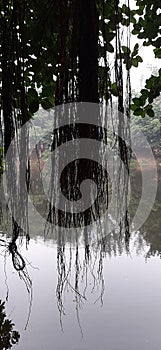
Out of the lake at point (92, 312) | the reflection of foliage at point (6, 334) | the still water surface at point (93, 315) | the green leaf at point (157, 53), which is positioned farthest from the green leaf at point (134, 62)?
the reflection of foliage at point (6, 334)

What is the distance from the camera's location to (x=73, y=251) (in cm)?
49

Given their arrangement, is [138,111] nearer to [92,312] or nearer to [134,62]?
[134,62]

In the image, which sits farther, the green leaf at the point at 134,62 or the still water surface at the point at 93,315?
the still water surface at the point at 93,315

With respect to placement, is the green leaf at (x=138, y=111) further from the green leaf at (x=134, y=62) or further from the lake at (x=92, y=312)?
the lake at (x=92, y=312)

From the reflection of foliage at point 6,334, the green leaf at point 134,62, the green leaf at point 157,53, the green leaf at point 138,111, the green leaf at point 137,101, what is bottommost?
the reflection of foliage at point 6,334

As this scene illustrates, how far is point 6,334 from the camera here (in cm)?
202

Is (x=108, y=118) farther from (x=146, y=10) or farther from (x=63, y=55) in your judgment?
(x=146, y=10)

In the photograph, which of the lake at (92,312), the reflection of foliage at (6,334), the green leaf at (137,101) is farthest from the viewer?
the lake at (92,312)

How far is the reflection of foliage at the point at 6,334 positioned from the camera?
6.30 feet

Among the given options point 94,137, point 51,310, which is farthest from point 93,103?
point 51,310

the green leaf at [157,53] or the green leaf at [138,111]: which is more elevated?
the green leaf at [157,53]

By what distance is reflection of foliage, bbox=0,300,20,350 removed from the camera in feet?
6.30

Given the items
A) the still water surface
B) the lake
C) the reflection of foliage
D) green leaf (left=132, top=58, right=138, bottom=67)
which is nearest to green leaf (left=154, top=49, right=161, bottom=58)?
green leaf (left=132, top=58, right=138, bottom=67)

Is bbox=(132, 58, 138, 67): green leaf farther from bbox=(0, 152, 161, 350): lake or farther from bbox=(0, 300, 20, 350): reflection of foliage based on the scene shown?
bbox=(0, 300, 20, 350): reflection of foliage
